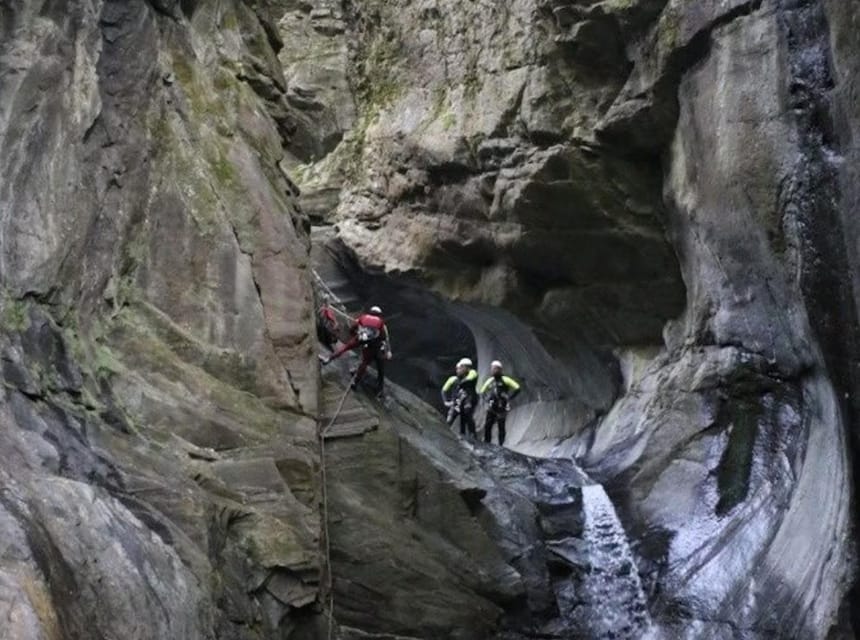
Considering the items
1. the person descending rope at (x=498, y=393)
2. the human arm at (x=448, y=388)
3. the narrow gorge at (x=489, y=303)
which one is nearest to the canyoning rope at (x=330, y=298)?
the narrow gorge at (x=489, y=303)

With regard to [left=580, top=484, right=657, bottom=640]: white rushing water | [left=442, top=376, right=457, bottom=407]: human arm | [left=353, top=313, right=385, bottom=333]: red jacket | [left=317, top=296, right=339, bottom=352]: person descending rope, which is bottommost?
[left=580, top=484, right=657, bottom=640]: white rushing water

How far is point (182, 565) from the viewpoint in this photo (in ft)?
28.4

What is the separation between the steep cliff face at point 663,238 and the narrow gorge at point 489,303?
0.20 ft

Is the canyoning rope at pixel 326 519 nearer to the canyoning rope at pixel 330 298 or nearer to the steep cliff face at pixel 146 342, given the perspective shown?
the steep cliff face at pixel 146 342

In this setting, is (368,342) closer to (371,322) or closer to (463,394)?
(371,322)

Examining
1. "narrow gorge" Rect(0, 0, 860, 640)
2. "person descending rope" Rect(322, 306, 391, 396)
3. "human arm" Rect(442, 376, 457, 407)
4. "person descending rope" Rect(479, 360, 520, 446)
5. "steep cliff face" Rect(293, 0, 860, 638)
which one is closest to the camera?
"narrow gorge" Rect(0, 0, 860, 640)

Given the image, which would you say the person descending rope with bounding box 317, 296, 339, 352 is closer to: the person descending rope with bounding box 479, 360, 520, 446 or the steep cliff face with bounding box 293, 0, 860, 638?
the person descending rope with bounding box 479, 360, 520, 446

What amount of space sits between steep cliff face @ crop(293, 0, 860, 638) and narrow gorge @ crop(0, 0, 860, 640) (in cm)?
6

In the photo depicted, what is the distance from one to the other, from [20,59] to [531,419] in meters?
18.0

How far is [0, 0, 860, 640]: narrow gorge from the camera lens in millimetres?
9500

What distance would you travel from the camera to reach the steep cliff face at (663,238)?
519 inches

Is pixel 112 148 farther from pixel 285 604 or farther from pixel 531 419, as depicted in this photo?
pixel 531 419

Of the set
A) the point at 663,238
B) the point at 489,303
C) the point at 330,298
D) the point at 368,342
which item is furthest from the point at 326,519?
the point at 330,298

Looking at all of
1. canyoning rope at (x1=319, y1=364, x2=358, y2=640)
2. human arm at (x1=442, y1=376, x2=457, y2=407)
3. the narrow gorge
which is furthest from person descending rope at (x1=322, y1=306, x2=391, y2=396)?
human arm at (x1=442, y1=376, x2=457, y2=407)
